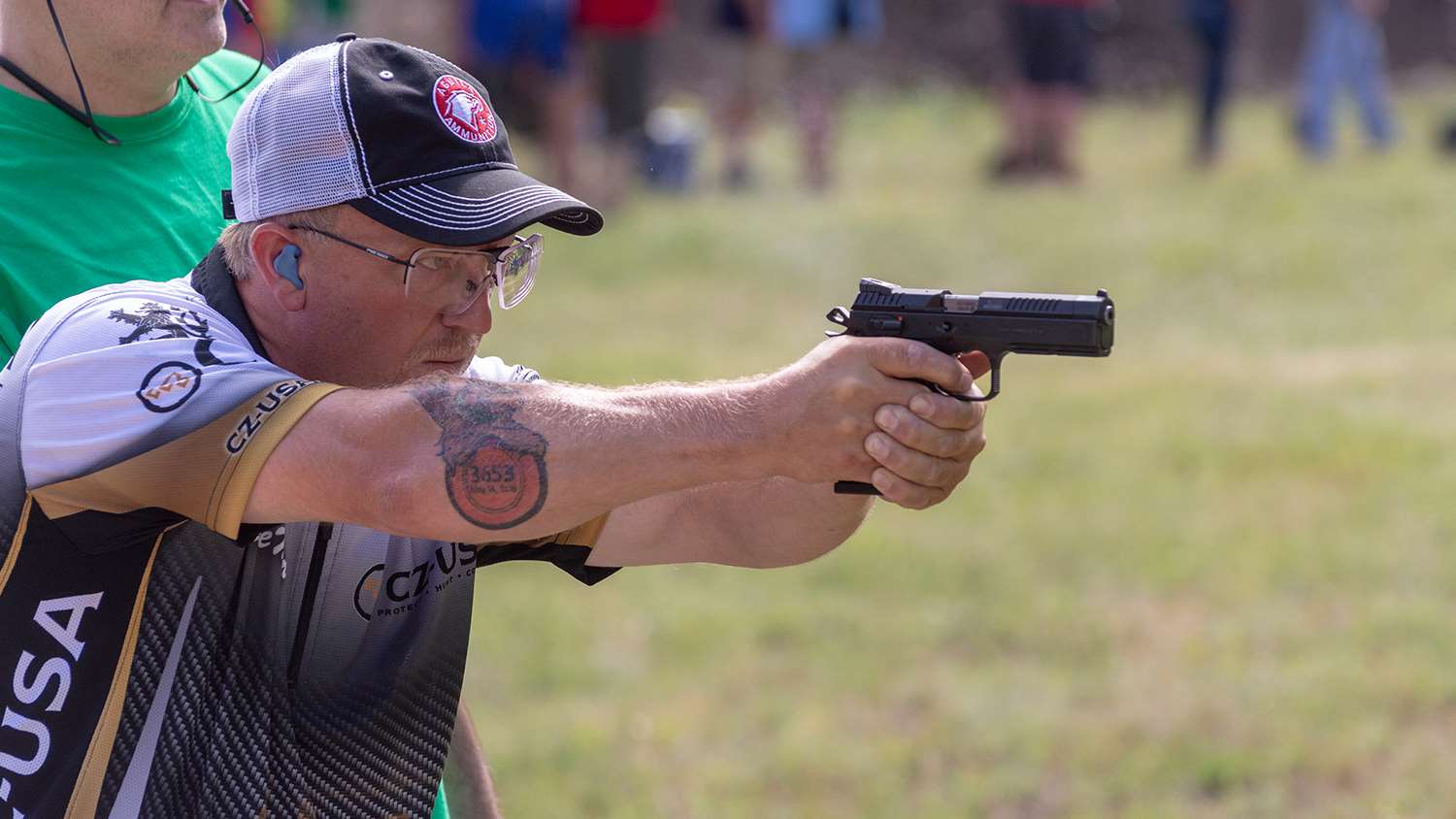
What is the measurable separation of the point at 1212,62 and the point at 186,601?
45.6 feet

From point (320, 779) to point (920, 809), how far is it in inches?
125

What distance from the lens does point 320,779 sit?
2691mm

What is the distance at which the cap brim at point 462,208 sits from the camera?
258cm

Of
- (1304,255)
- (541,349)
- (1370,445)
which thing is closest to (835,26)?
(1304,255)

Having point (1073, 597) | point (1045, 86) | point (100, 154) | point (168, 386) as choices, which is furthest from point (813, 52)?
point (168, 386)

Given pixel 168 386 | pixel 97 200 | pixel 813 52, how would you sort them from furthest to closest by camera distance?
pixel 813 52 → pixel 97 200 → pixel 168 386

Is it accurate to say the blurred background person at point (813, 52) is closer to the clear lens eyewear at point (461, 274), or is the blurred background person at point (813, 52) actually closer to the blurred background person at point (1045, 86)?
the blurred background person at point (1045, 86)

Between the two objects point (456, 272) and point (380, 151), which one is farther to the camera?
point (456, 272)

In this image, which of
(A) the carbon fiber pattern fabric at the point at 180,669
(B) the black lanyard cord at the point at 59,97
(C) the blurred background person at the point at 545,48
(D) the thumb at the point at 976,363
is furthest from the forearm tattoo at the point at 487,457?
(C) the blurred background person at the point at 545,48

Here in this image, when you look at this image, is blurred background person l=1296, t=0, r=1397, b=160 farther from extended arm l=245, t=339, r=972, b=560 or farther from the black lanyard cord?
extended arm l=245, t=339, r=972, b=560

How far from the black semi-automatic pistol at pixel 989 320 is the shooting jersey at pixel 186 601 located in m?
0.80

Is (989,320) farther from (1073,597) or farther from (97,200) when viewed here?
(1073,597)

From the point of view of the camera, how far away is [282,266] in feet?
8.61

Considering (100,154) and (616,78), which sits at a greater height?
(616,78)
